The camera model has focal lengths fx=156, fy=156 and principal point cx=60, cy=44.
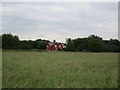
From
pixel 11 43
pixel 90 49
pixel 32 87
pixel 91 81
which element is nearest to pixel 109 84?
pixel 91 81

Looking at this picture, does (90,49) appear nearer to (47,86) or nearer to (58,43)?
(58,43)

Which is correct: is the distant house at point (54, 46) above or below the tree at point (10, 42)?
below

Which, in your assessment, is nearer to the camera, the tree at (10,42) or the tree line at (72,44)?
the tree at (10,42)

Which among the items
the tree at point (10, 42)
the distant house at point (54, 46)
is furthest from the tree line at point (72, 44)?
the distant house at point (54, 46)

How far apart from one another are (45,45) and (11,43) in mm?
19201

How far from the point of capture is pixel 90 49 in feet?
155

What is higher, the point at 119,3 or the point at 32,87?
the point at 119,3

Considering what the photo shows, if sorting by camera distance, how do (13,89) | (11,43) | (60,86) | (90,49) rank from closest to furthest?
(13,89) → (60,86) → (11,43) → (90,49)

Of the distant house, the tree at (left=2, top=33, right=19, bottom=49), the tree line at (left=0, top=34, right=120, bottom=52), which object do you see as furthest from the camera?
the distant house

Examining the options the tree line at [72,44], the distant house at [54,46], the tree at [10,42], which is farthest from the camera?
the distant house at [54,46]

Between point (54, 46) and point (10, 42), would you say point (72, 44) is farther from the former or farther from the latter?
point (10, 42)

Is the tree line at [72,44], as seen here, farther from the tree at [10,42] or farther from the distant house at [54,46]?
the distant house at [54,46]

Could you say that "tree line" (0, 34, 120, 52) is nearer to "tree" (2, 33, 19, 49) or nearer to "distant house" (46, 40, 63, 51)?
"tree" (2, 33, 19, 49)

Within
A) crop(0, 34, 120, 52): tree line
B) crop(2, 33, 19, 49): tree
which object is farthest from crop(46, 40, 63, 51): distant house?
crop(2, 33, 19, 49): tree
